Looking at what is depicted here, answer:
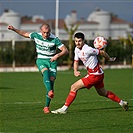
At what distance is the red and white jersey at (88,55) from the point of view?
13.0 m

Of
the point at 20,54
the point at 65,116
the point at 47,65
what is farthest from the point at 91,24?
the point at 65,116

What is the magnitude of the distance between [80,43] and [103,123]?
7.47 ft

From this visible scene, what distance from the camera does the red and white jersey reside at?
13039mm

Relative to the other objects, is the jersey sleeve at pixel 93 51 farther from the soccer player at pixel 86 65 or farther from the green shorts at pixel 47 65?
the green shorts at pixel 47 65

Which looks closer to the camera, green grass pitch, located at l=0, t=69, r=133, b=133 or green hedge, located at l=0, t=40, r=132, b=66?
green grass pitch, located at l=0, t=69, r=133, b=133

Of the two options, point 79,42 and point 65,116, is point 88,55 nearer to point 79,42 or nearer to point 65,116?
point 79,42

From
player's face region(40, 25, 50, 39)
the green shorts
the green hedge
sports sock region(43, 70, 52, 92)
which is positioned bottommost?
the green hedge

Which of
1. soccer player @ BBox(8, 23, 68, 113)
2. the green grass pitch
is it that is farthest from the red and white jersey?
the green grass pitch

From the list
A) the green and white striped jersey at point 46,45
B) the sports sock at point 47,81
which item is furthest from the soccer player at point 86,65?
the green and white striped jersey at point 46,45

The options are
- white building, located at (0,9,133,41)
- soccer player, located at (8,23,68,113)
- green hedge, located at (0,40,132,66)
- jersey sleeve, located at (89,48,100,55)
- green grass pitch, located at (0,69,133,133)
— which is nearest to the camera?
green grass pitch, located at (0,69,133,133)

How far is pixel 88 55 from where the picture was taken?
13.1 m

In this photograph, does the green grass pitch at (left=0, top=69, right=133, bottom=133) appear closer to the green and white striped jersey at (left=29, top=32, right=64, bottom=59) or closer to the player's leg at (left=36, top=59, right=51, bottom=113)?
the player's leg at (left=36, top=59, right=51, bottom=113)

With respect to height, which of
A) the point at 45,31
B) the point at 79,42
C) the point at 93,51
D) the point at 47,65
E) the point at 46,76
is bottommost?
the point at 46,76

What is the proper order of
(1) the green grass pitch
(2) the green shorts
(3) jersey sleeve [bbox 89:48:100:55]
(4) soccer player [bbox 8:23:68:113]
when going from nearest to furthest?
(1) the green grass pitch < (3) jersey sleeve [bbox 89:48:100:55] < (4) soccer player [bbox 8:23:68:113] < (2) the green shorts
